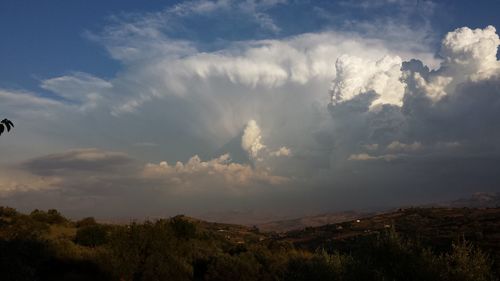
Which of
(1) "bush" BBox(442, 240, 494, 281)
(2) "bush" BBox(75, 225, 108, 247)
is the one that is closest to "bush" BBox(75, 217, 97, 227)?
(2) "bush" BBox(75, 225, 108, 247)

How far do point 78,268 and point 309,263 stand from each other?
2306 centimetres

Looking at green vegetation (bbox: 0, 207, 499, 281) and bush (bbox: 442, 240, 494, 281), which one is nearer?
bush (bbox: 442, 240, 494, 281)

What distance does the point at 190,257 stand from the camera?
49.0 metres

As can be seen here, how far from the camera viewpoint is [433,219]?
98.1 meters

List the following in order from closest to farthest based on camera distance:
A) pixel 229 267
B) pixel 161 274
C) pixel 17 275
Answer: pixel 17 275
pixel 161 274
pixel 229 267

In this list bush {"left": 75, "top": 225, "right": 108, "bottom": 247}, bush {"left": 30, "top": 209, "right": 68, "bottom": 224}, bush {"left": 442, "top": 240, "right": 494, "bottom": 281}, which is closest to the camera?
bush {"left": 442, "top": 240, "right": 494, "bottom": 281}

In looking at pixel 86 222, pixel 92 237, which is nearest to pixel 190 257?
pixel 92 237

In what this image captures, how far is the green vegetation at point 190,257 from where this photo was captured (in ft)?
70.8

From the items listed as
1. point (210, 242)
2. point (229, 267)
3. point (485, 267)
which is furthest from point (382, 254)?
point (210, 242)

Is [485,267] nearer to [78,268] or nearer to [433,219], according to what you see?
[78,268]

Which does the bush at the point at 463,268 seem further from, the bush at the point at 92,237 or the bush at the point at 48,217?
the bush at the point at 48,217

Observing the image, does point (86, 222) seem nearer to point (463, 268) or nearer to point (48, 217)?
point (48, 217)

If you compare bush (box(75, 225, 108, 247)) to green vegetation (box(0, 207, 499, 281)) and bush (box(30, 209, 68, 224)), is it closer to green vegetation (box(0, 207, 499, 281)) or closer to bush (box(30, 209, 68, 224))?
green vegetation (box(0, 207, 499, 281))

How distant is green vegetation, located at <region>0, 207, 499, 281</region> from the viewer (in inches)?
850
